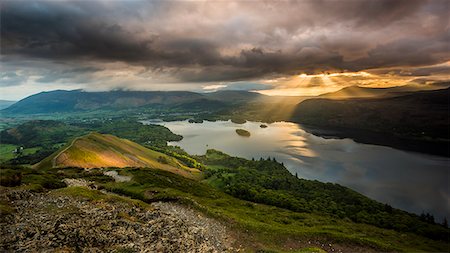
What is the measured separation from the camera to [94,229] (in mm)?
34594

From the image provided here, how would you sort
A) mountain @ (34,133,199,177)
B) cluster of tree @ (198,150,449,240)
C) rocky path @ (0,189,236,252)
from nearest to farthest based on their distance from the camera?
rocky path @ (0,189,236,252) < cluster of tree @ (198,150,449,240) < mountain @ (34,133,199,177)

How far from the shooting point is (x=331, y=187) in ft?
515

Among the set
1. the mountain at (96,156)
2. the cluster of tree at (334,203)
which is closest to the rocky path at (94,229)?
the cluster of tree at (334,203)

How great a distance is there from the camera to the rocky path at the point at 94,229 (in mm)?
30812

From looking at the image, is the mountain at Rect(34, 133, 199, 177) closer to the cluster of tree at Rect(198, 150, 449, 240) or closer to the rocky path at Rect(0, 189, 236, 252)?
the cluster of tree at Rect(198, 150, 449, 240)

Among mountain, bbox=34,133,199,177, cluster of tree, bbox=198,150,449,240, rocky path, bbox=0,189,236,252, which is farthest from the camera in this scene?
mountain, bbox=34,133,199,177

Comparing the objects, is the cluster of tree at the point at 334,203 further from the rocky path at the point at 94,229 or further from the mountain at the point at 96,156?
the rocky path at the point at 94,229

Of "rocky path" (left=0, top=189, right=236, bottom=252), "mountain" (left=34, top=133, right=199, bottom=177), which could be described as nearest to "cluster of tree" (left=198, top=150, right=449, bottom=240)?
"mountain" (left=34, top=133, right=199, bottom=177)

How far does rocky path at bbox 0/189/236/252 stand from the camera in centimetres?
3081

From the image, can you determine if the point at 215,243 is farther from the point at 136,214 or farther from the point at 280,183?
the point at 280,183

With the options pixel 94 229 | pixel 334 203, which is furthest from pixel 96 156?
pixel 334 203

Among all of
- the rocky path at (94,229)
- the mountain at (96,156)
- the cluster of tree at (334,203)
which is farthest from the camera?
the mountain at (96,156)

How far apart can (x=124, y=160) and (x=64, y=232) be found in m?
134

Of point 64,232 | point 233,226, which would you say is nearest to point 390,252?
point 233,226
